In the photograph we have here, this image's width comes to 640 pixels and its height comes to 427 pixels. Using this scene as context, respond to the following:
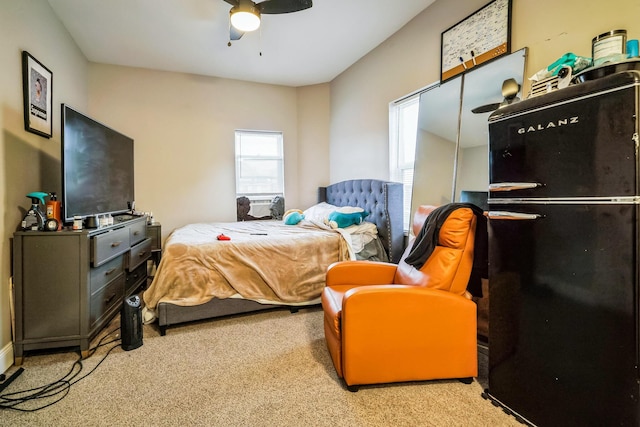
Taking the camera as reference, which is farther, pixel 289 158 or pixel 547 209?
pixel 289 158

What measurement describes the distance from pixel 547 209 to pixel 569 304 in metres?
0.40

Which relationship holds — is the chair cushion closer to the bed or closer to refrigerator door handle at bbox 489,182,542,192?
refrigerator door handle at bbox 489,182,542,192

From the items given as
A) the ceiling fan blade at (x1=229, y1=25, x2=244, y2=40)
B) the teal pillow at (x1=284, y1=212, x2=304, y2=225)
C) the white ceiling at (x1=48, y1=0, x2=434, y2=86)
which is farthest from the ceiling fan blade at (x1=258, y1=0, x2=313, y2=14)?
the teal pillow at (x1=284, y1=212, x2=304, y2=225)

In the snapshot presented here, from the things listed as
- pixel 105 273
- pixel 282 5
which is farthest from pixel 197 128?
pixel 105 273

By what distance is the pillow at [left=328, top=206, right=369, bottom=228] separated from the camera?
3285 millimetres

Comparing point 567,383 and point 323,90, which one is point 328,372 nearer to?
point 567,383

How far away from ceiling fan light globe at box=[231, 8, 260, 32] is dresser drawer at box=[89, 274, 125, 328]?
2.36 m

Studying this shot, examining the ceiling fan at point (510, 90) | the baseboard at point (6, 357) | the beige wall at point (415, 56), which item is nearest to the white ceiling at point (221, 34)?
the beige wall at point (415, 56)

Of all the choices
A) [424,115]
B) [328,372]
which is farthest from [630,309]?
[424,115]

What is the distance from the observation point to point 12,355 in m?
1.98

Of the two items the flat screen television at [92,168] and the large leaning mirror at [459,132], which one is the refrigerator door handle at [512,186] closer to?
the large leaning mirror at [459,132]

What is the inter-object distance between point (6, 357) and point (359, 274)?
2.36 m

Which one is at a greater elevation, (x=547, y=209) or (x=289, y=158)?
(x=289, y=158)

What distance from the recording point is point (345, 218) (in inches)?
130
